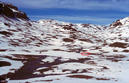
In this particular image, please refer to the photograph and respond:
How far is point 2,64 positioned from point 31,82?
14175 mm

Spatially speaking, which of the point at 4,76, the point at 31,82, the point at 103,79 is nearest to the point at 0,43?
the point at 4,76

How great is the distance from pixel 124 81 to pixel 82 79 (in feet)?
21.8

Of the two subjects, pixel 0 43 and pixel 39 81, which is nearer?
pixel 39 81

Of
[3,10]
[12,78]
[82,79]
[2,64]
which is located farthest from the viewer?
[3,10]

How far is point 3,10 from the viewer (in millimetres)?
127062

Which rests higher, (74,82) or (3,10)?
(3,10)

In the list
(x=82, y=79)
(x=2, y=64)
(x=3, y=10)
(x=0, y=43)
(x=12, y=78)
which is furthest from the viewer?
(x=3, y=10)

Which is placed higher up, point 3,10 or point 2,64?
point 3,10

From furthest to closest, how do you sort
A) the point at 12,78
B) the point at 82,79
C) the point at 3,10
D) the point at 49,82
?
the point at 3,10 → the point at 12,78 → the point at 82,79 → the point at 49,82

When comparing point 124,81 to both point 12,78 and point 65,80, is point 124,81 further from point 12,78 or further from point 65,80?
point 12,78

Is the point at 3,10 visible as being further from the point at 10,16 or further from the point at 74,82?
the point at 74,82

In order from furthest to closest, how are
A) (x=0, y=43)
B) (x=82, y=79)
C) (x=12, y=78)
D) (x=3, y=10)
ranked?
(x=3, y=10)
(x=0, y=43)
(x=12, y=78)
(x=82, y=79)

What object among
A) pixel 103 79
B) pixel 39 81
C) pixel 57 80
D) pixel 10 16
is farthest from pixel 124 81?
pixel 10 16

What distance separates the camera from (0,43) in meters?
62.4
